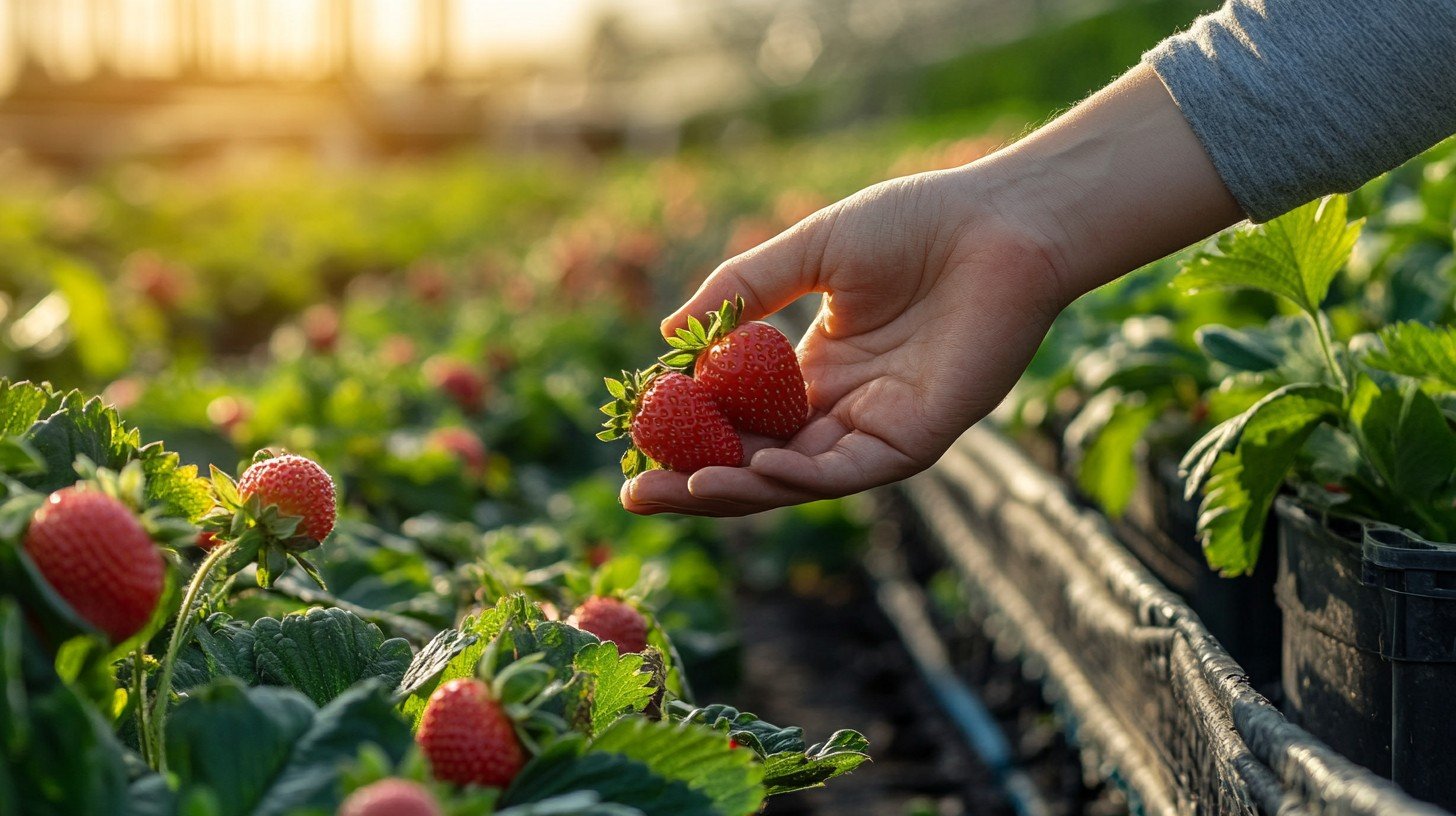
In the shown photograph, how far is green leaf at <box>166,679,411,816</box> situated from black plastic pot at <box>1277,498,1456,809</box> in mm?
969

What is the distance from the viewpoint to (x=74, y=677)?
0.96m

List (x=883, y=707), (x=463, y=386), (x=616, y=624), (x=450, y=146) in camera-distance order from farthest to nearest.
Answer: (x=450, y=146)
(x=883, y=707)
(x=463, y=386)
(x=616, y=624)

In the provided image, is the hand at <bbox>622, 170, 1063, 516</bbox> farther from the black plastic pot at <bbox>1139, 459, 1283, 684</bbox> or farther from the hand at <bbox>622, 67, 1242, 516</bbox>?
the black plastic pot at <bbox>1139, 459, 1283, 684</bbox>

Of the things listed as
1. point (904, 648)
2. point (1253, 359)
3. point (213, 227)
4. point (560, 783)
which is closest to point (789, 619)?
point (904, 648)

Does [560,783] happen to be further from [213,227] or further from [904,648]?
[213,227]

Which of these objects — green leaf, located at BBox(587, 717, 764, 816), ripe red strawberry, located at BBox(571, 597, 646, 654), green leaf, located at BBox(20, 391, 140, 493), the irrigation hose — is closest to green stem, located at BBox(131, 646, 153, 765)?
green leaf, located at BBox(20, 391, 140, 493)

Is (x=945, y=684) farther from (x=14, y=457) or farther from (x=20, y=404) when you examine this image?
(x=14, y=457)

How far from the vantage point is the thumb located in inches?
65.3

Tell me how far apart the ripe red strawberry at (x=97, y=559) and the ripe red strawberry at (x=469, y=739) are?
0.67 ft

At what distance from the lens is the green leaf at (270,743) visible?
2.95 ft

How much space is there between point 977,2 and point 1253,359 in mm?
19807

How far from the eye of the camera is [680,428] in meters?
1.52

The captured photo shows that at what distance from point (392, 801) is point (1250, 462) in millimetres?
1150

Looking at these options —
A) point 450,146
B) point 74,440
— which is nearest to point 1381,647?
point 74,440
